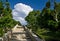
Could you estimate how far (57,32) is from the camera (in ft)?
93.5

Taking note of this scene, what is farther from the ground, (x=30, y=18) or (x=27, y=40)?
(x=30, y=18)

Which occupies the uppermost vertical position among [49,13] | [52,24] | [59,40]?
[49,13]

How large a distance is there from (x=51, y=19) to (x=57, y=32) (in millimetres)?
2585

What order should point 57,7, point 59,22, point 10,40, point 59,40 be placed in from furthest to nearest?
point 57,7, point 59,22, point 59,40, point 10,40

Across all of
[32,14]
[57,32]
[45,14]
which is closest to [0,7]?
[45,14]

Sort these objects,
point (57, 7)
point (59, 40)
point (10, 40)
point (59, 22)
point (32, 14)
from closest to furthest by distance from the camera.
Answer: point (10, 40) < point (59, 40) < point (59, 22) < point (57, 7) < point (32, 14)

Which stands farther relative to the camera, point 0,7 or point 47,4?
point 47,4

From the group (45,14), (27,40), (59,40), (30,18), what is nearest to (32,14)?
(30,18)

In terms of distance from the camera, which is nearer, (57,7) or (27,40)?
(27,40)

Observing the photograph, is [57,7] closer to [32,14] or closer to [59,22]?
[59,22]

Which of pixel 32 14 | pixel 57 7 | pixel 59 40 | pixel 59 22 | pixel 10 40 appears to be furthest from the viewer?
pixel 32 14

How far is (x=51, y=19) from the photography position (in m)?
29.9

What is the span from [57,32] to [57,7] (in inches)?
162

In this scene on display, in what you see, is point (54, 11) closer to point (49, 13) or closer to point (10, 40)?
point (49, 13)
